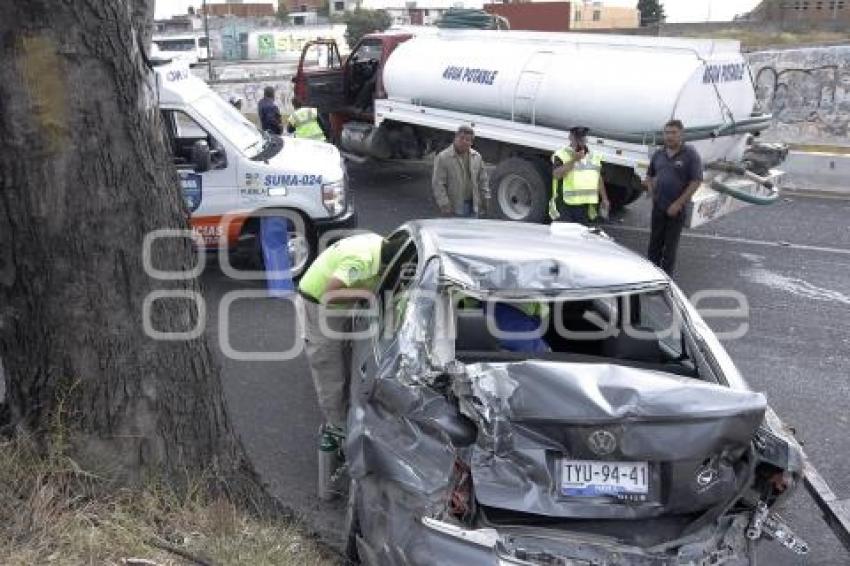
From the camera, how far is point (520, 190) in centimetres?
1009

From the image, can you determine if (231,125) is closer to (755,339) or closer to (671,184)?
(671,184)

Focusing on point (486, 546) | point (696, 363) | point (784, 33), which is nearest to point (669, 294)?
point (696, 363)

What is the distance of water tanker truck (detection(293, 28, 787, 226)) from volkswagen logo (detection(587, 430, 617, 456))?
19.3ft

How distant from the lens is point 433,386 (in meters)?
3.11

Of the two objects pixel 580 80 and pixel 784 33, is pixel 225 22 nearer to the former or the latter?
pixel 784 33

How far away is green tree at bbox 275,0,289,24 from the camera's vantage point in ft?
309

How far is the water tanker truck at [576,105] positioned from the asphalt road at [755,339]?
2.46 feet

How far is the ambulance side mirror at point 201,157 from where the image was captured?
7504 millimetres

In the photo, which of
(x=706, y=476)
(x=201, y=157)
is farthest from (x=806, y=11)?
(x=706, y=476)

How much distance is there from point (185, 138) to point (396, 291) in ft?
15.6

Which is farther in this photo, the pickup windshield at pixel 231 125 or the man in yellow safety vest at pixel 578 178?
the man in yellow safety vest at pixel 578 178

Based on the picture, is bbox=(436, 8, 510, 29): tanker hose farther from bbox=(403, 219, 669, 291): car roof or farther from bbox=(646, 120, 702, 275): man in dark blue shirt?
bbox=(403, 219, 669, 291): car roof

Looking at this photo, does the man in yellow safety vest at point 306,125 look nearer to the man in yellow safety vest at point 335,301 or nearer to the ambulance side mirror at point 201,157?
the ambulance side mirror at point 201,157

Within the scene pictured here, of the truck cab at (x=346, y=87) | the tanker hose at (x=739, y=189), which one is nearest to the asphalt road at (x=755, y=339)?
the tanker hose at (x=739, y=189)
